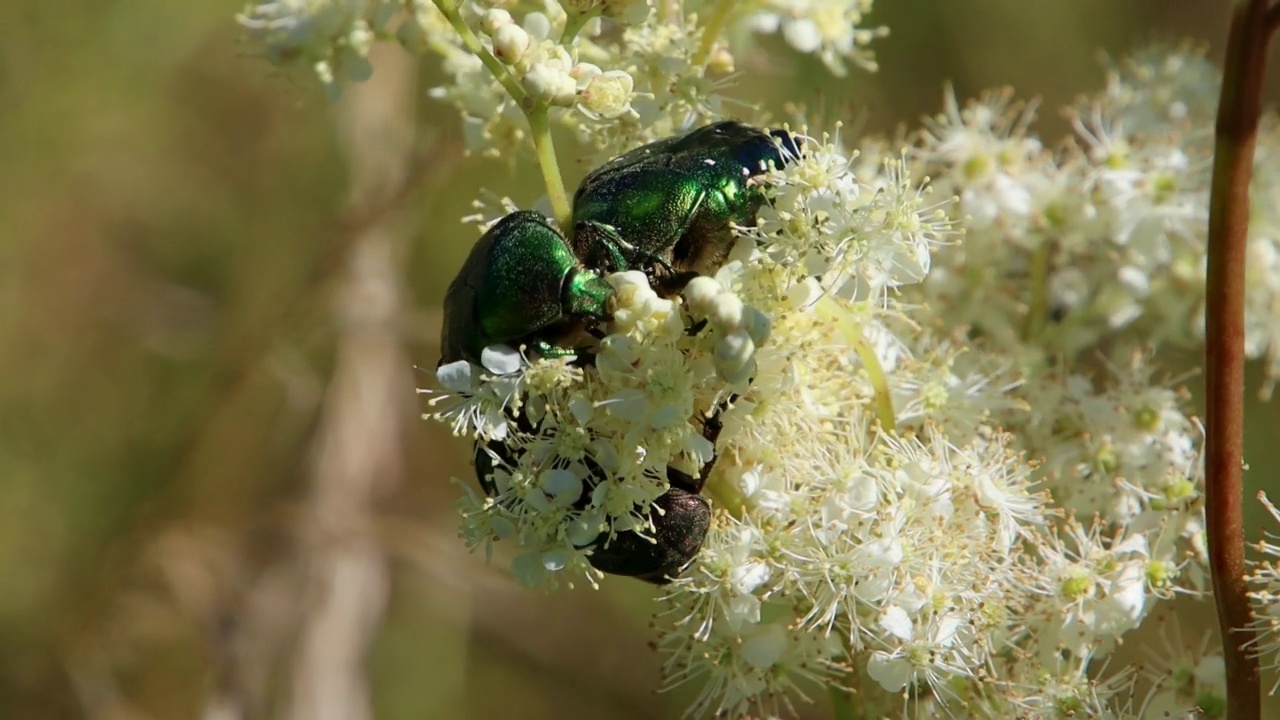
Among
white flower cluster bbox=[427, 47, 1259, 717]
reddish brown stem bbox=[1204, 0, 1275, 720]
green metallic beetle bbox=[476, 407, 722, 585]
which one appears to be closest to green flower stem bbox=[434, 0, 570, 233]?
white flower cluster bbox=[427, 47, 1259, 717]

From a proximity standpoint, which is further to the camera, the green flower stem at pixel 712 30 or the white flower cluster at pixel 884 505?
the green flower stem at pixel 712 30

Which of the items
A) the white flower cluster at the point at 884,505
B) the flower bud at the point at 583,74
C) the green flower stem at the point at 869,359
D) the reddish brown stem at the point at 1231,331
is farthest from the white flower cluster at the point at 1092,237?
the flower bud at the point at 583,74

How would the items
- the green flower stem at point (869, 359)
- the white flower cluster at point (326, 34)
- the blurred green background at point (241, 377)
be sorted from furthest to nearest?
the blurred green background at point (241, 377) < the white flower cluster at point (326, 34) < the green flower stem at point (869, 359)

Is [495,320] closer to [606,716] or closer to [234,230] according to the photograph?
[234,230]

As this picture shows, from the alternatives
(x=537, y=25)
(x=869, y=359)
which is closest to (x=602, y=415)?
(x=869, y=359)

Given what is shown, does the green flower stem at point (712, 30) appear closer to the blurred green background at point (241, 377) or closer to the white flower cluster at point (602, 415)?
the white flower cluster at point (602, 415)

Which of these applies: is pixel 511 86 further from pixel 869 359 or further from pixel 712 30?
pixel 869 359
